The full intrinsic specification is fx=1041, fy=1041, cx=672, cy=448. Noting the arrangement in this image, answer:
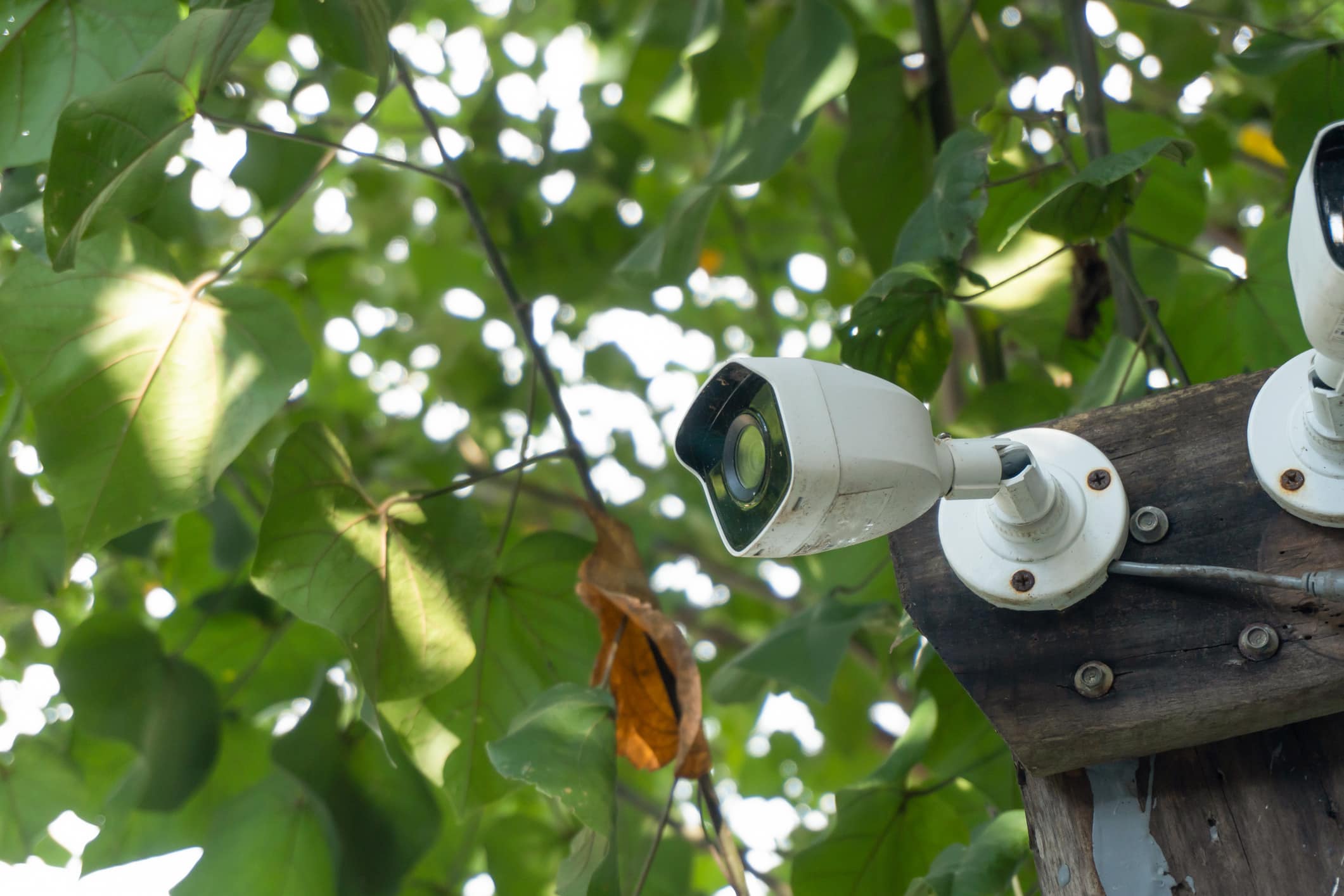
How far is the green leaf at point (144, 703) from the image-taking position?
97cm

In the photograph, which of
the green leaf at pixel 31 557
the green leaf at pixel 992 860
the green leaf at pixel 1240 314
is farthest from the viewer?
the green leaf at pixel 31 557

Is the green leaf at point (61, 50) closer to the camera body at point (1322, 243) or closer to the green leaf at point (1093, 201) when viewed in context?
the green leaf at point (1093, 201)

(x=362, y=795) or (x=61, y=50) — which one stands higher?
(x=61, y=50)

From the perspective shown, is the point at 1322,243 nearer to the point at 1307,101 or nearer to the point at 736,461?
the point at 736,461

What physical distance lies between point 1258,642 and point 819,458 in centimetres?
19

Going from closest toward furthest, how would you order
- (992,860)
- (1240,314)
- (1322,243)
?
1. (1322,243)
2. (992,860)
3. (1240,314)

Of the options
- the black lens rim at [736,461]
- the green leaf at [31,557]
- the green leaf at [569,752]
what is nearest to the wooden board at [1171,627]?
the black lens rim at [736,461]

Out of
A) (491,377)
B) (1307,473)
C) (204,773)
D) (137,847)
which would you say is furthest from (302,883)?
(491,377)

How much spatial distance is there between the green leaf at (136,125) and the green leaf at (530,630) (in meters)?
0.38

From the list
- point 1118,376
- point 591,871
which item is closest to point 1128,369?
point 1118,376

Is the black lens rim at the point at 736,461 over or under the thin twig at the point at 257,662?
over

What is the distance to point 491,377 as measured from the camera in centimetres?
176

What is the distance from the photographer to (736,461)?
404 millimetres

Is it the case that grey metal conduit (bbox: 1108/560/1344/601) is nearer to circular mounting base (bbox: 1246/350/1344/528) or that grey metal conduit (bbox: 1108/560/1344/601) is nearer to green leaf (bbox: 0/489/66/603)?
circular mounting base (bbox: 1246/350/1344/528)
